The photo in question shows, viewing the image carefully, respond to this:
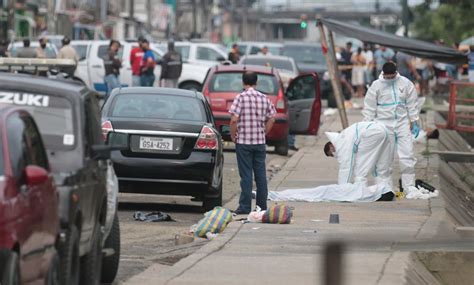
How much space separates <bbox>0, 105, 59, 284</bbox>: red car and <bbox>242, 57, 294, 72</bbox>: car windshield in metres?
29.0

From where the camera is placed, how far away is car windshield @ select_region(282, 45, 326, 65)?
48.9 m

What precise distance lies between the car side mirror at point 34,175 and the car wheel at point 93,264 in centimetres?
164

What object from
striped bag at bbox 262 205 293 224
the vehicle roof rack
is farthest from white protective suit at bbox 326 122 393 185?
the vehicle roof rack

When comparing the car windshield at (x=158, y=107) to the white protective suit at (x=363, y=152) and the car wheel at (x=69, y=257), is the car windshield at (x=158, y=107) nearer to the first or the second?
the white protective suit at (x=363, y=152)

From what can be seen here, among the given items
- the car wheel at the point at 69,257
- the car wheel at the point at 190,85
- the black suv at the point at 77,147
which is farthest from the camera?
the car wheel at the point at 190,85

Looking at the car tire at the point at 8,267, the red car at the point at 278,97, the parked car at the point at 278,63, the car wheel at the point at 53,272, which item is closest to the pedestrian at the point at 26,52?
the parked car at the point at 278,63

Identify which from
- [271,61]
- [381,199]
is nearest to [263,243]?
[381,199]

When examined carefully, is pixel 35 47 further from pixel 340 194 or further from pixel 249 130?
pixel 249 130

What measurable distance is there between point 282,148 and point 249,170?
31.9 feet

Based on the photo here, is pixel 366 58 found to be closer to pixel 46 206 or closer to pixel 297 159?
pixel 297 159

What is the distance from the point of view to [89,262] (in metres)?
10.5

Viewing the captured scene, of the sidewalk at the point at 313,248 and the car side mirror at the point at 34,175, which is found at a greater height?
the car side mirror at the point at 34,175

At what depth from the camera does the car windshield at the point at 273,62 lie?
38.7m

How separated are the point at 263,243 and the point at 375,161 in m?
4.98
